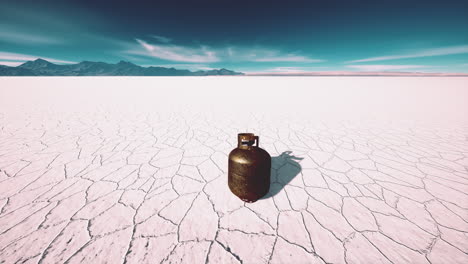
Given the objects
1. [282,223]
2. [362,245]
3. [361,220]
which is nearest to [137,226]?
[282,223]

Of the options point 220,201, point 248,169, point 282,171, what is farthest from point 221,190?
point 282,171

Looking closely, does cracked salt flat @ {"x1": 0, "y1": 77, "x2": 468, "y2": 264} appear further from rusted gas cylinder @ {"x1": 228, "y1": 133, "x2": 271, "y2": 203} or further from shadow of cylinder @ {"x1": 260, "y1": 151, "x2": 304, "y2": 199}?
rusted gas cylinder @ {"x1": 228, "y1": 133, "x2": 271, "y2": 203}

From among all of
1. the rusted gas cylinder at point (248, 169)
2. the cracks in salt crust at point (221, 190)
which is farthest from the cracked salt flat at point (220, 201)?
the rusted gas cylinder at point (248, 169)

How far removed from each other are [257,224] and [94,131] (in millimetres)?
5070

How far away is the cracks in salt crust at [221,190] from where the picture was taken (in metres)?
1.72

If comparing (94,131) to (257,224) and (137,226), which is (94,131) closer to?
(137,226)

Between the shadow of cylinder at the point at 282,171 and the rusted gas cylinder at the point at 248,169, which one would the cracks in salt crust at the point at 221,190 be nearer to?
the shadow of cylinder at the point at 282,171

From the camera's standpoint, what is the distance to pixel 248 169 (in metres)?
1.93

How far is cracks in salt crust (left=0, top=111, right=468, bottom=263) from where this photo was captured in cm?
172

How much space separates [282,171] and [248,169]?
122 cm

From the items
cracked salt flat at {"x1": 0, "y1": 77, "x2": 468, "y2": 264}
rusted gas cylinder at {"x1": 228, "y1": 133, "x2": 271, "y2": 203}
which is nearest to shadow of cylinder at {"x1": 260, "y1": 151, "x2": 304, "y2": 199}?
cracked salt flat at {"x1": 0, "y1": 77, "x2": 468, "y2": 264}

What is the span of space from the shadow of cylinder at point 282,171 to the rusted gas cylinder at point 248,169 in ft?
1.11

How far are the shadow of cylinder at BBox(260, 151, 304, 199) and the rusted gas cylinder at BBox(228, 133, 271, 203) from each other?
0.34m

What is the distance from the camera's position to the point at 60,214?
199 cm
